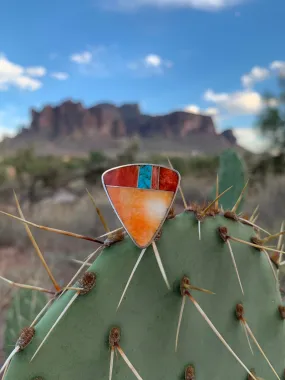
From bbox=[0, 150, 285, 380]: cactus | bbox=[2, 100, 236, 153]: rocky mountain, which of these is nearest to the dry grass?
bbox=[0, 150, 285, 380]: cactus

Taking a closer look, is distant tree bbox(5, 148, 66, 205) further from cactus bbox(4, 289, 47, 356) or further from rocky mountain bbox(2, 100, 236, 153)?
rocky mountain bbox(2, 100, 236, 153)

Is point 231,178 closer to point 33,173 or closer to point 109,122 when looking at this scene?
point 33,173

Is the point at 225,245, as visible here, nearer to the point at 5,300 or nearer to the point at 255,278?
the point at 255,278

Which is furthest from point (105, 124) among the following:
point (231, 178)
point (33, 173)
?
point (231, 178)

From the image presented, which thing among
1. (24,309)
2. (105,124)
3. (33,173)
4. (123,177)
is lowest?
(33,173)

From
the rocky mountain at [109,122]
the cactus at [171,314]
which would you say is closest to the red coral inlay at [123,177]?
the cactus at [171,314]

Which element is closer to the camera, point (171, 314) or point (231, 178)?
point (171, 314)
